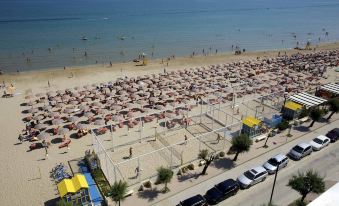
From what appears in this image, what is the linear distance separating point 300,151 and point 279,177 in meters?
3.57

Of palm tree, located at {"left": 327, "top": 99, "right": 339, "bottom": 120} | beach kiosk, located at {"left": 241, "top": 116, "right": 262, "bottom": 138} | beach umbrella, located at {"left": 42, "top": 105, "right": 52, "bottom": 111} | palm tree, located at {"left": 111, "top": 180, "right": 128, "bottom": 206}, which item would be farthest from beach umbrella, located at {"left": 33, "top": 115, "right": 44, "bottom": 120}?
palm tree, located at {"left": 327, "top": 99, "right": 339, "bottom": 120}

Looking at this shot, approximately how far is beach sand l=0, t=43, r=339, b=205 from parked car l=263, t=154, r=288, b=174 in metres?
15.1

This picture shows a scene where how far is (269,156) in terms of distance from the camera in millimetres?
23938

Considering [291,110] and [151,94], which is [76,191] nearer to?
[151,94]

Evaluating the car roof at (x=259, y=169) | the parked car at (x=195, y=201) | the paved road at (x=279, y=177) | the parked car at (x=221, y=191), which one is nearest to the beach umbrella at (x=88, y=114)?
the paved road at (x=279, y=177)

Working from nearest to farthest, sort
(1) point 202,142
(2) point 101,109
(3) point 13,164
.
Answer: (3) point 13,164, (1) point 202,142, (2) point 101,109

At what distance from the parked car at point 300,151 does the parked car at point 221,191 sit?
6798 mm

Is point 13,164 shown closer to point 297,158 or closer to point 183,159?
point 183,159

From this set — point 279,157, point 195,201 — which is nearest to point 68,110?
point 195,201

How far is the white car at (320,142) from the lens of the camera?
24547 millimetres

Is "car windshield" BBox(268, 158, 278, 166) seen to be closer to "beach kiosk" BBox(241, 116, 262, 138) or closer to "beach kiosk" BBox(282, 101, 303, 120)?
"beach kiosk" BBox(241, 116, 262, 138)

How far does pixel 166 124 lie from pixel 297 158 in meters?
12.4

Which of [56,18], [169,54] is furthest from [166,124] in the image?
[56,18]

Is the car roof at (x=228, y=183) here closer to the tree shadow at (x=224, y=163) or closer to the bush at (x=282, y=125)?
the tree shadow at (x=224, y=163)
